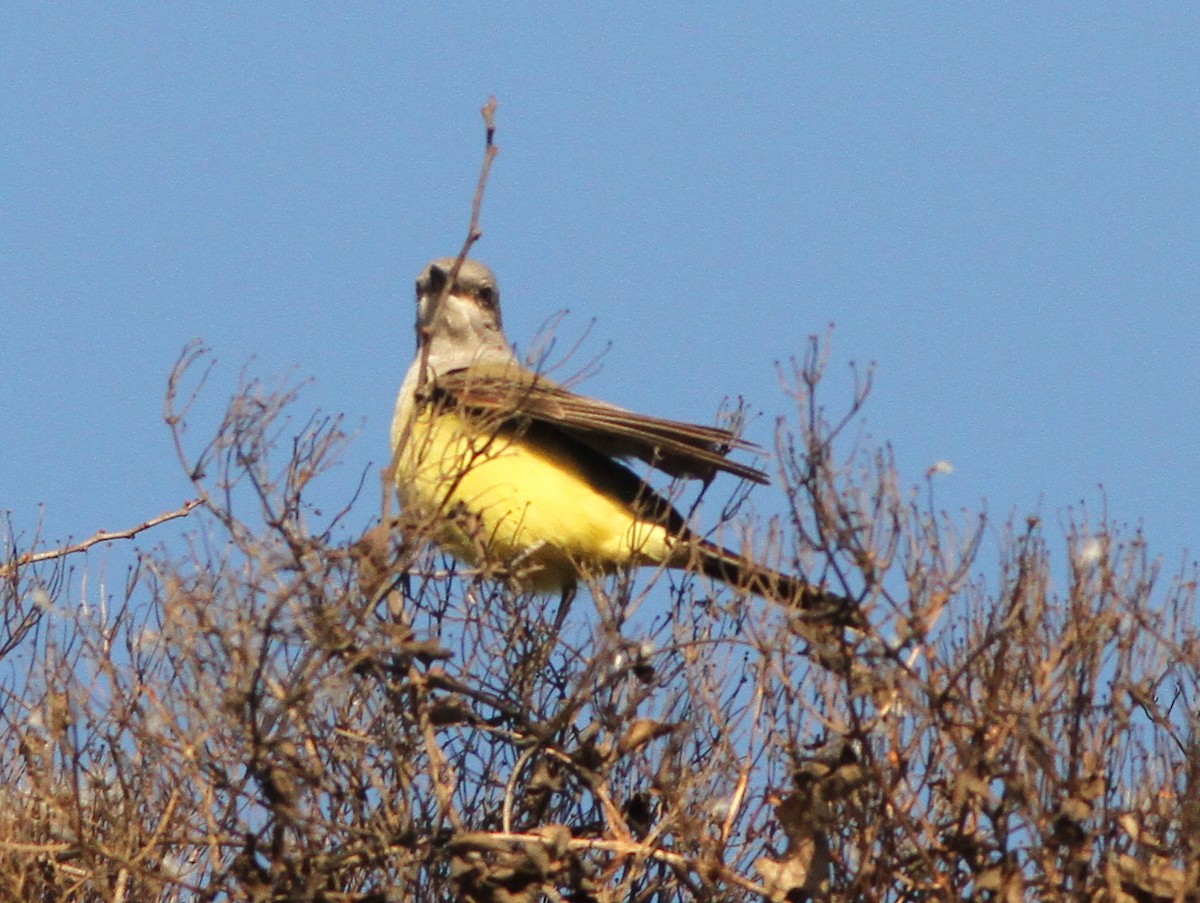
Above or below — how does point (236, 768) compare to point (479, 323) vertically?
below

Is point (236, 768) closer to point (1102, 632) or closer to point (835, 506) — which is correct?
point (835, 506)

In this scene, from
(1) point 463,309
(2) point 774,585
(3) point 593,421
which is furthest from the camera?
(1) point 463,309

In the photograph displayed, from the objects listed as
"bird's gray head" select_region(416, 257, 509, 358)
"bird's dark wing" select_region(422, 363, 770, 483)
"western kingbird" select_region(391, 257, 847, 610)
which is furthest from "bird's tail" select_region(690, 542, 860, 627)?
"bird's gray head" select_region(416, 257, 509, 358)

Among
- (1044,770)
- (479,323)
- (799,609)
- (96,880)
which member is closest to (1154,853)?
(1044,770)

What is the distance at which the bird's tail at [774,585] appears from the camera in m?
6.53

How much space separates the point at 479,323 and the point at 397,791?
4090 mm

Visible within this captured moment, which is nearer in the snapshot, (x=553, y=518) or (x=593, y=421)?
(x=593, y=421)

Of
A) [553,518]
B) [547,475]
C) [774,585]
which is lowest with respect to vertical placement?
[774,585]

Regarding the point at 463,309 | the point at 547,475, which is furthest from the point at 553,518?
the point at 463,309

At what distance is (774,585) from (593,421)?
1.87 m

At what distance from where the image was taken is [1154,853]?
6.50 m

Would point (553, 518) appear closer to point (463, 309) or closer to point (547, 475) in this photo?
point (547, 475)

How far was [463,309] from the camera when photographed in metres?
10.9

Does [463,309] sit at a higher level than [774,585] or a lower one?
higher
